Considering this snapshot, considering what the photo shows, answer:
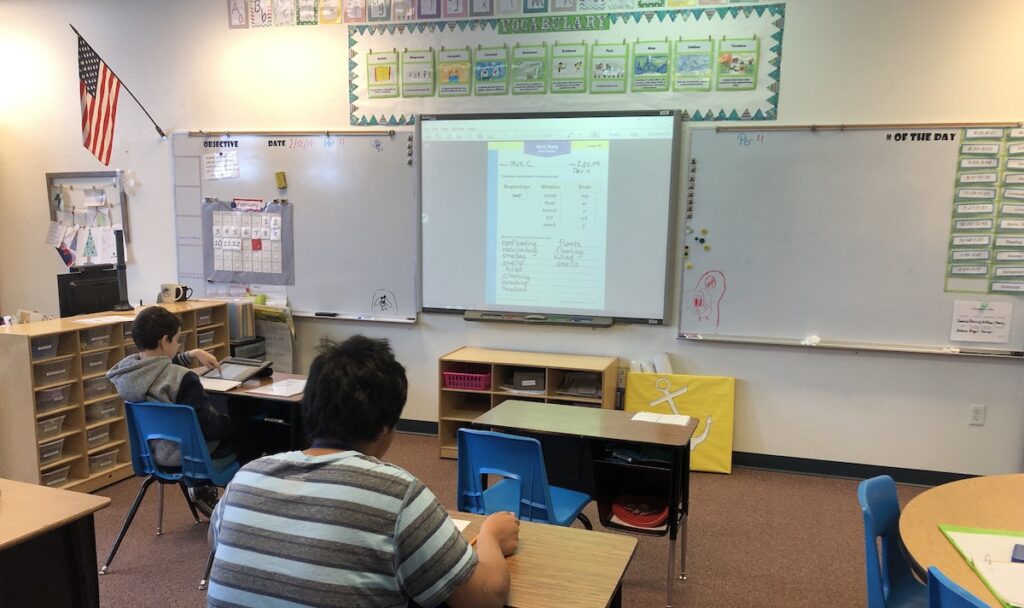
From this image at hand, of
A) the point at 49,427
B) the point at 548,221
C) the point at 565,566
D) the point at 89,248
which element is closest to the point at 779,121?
the point at 548,221

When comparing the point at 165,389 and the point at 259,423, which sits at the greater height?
the point at 165,389

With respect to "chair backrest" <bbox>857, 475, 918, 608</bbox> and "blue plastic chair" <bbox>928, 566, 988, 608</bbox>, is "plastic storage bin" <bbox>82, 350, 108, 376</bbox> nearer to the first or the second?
"chair backrest" <bbox>857, 475, 918, 608</bbox>

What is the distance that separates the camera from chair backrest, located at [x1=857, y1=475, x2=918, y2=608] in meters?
1.90

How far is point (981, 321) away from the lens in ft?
12.9

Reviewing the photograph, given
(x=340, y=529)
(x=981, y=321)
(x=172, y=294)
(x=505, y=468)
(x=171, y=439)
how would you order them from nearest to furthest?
1. (x=340, y=529)
2. (x=505, y=468)
3. (x=171, y=439)
4. (x=981, y=321)
5. (x=172, y=294)

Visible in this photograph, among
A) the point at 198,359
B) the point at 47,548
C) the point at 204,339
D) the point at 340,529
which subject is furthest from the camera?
the point at 204,339

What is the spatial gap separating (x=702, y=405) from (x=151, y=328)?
10.6 feet

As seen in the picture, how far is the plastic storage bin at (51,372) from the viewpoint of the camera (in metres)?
3.68

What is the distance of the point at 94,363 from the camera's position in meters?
4.00

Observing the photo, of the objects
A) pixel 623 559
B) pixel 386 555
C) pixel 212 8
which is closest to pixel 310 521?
pixel 386 555

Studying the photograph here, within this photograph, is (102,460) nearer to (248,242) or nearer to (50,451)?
(50,451)

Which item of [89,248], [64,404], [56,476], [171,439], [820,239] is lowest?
[56,476]

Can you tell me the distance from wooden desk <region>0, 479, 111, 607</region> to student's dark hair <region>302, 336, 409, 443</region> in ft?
3.38

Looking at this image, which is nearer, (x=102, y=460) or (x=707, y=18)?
(x=102, y=460)
